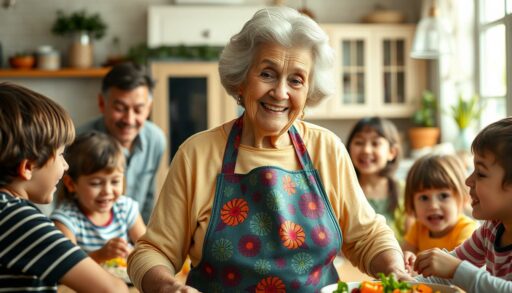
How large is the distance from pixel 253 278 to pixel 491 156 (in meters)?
0.59

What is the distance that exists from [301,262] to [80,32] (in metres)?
4.80

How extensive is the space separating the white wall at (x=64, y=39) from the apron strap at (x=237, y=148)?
4706mm

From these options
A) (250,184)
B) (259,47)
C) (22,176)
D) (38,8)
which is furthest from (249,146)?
(38,8)

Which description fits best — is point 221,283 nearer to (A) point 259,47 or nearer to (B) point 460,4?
(A) point 259,47

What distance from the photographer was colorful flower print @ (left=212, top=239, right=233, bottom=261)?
162cm

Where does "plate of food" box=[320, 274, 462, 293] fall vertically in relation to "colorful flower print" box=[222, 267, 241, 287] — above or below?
above

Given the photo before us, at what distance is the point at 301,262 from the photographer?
5.38 feet

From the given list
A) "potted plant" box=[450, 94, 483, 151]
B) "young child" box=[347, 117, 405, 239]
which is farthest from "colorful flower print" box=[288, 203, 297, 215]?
"potted plant" box=[450, 94, 483, 151]

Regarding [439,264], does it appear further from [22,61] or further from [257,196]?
[22,61]

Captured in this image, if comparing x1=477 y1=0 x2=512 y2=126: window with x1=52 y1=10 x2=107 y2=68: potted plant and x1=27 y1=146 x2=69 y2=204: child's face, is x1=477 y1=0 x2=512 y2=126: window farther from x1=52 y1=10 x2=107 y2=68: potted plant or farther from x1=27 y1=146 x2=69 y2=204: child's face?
x1=27 y1=146 x2=69 y2=204: child's face

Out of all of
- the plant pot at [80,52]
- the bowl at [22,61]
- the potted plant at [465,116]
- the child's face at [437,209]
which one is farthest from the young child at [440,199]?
the bowl at [22,61]

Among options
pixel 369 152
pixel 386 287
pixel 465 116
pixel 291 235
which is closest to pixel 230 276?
pixel 291 235

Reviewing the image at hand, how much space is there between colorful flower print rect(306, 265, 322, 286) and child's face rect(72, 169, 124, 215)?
3.60 feet

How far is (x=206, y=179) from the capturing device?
169 cm
